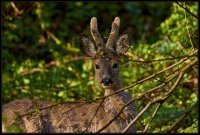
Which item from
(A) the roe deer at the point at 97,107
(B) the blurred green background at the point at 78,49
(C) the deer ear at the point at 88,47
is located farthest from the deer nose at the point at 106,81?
(C) the deer ear at the point at 88,47

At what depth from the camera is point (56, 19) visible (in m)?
16.1

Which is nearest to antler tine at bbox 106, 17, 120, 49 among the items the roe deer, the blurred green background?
the roe deer

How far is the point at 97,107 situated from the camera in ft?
26.1

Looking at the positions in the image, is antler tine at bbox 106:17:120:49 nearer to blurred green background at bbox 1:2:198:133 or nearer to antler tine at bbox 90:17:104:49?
antler tine at bbox 90:17:104:49

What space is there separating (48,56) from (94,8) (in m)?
1.71

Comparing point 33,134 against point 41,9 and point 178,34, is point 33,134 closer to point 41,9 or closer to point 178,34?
point 178,34

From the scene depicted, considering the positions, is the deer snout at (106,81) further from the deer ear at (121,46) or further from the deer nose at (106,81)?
the deer ear at (121,46)

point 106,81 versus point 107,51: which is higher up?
point 107,51

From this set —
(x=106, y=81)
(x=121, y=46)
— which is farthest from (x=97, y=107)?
(x=121, y=46)

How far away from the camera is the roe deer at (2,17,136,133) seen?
26.0 feet

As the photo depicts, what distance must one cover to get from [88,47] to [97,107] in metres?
0.73

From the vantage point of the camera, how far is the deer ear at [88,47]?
8.27m

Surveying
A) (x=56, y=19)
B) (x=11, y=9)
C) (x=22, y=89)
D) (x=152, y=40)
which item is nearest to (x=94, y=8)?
(x=56, y=19)

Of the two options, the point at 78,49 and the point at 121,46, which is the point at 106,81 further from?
the point at 78,49
